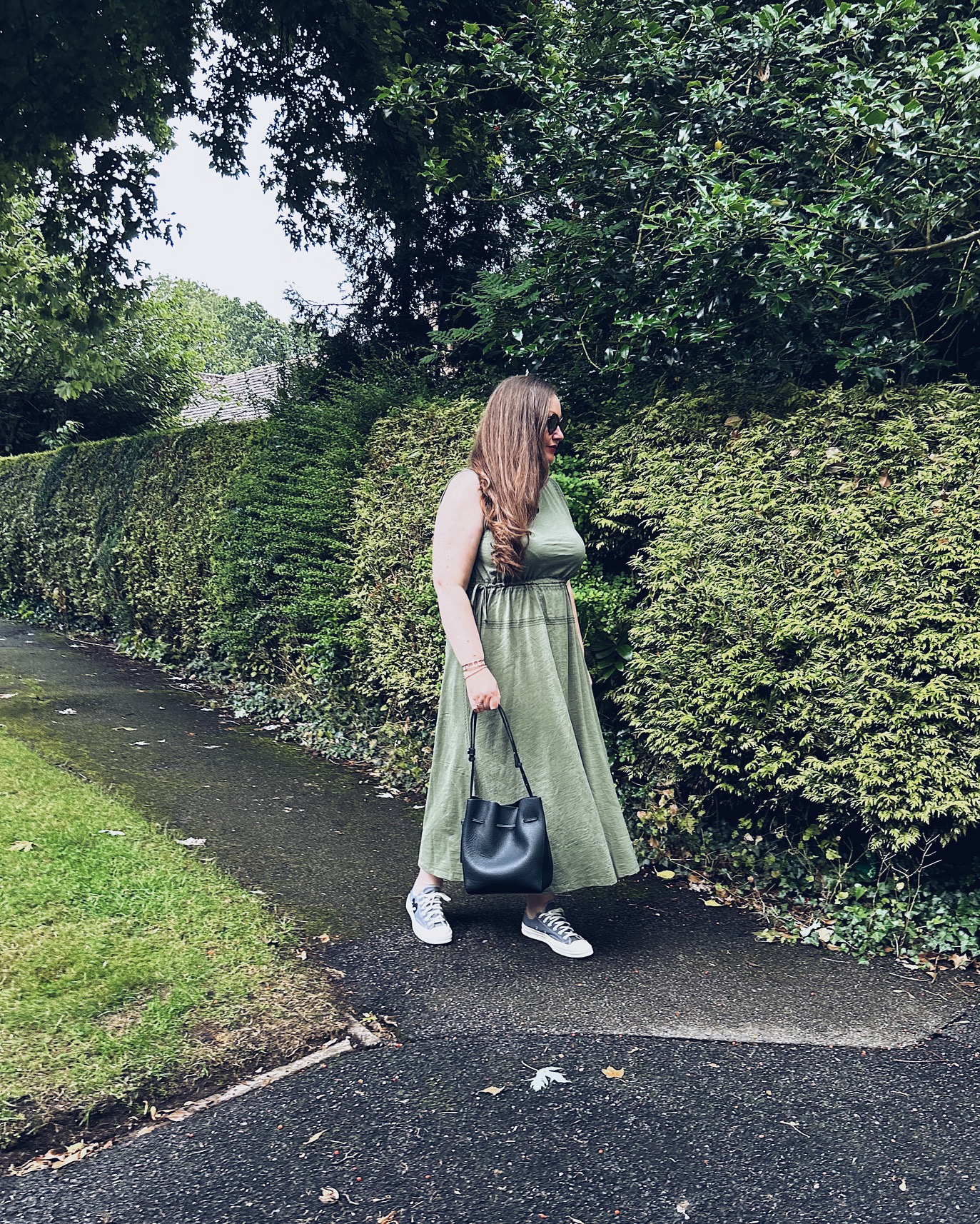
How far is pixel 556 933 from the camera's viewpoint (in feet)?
11.4

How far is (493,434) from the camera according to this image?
11.1ft

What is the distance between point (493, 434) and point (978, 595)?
1.82 m

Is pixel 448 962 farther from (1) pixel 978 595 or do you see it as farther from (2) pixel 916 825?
(1) pixel 978 595

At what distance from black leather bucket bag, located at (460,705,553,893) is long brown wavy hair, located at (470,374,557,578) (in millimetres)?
751

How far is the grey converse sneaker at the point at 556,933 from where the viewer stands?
3.43 m

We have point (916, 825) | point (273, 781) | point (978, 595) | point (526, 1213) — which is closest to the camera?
point (526, 1213)

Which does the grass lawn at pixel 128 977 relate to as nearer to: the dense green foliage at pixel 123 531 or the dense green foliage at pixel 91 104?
the dense green foliage at pixel 123 531

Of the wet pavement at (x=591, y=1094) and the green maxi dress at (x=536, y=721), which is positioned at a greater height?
the green maxi dress at (x=536, y=721)

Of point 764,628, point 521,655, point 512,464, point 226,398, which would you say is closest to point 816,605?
point 764,628

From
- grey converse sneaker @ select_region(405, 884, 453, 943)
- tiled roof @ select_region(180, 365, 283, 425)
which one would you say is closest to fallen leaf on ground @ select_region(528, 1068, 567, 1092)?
grey converse sneaker @ select_region(405, 884, 453, 943)

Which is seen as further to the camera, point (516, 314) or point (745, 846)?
point (516, 314)

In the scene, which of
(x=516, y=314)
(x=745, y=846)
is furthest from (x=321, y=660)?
(x=745, y=846)

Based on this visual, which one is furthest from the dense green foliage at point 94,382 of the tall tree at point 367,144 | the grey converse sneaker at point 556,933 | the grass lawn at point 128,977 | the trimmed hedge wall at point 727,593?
the grey converse sneaker at point 556,933

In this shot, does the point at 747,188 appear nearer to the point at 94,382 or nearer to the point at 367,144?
the point at 367,144
